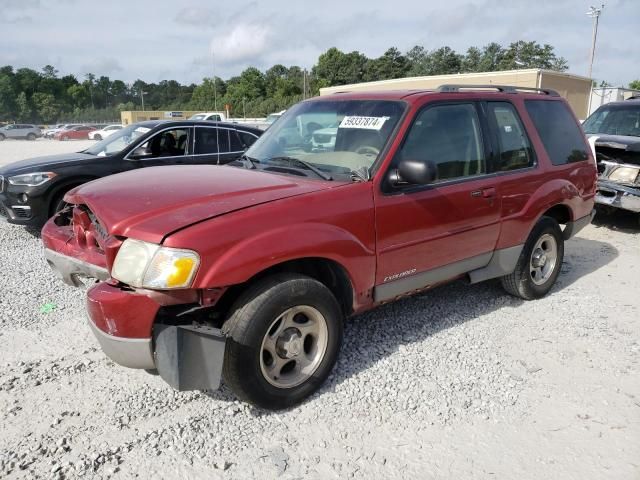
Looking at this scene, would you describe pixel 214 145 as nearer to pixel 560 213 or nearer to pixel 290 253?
pixel 560 213

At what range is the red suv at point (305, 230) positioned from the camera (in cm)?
264

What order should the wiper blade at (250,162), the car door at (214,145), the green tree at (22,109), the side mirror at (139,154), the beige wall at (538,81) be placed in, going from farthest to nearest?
1. the green tree at (22,109)
2. the beige wall at (538,81)
3. the car door at (214,145)
4. the side mirror at (139,154)
5. the wiper blade at (250,162)

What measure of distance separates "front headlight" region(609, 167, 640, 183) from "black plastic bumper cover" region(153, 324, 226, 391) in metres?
7.19

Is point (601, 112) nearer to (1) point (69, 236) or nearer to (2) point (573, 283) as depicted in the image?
(2) point (573, 283)

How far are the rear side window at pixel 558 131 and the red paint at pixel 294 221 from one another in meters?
0.21

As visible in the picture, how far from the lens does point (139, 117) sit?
61188 millimetres

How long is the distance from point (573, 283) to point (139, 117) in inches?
2468

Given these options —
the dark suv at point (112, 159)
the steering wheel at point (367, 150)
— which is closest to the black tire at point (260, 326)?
the steering wheel at point (367, 150)

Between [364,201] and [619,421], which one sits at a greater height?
[364,201]

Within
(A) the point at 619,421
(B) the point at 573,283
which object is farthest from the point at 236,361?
(B) the point at 573,283

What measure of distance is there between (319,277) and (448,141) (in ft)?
4.89

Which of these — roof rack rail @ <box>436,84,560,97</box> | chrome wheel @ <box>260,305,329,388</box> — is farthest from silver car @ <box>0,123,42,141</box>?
chrome wheel @ <box>260,305,329,388</box>

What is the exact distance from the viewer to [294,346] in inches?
121

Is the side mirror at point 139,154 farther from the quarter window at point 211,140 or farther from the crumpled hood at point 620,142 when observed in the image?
the crumpled hood at point 620,142
